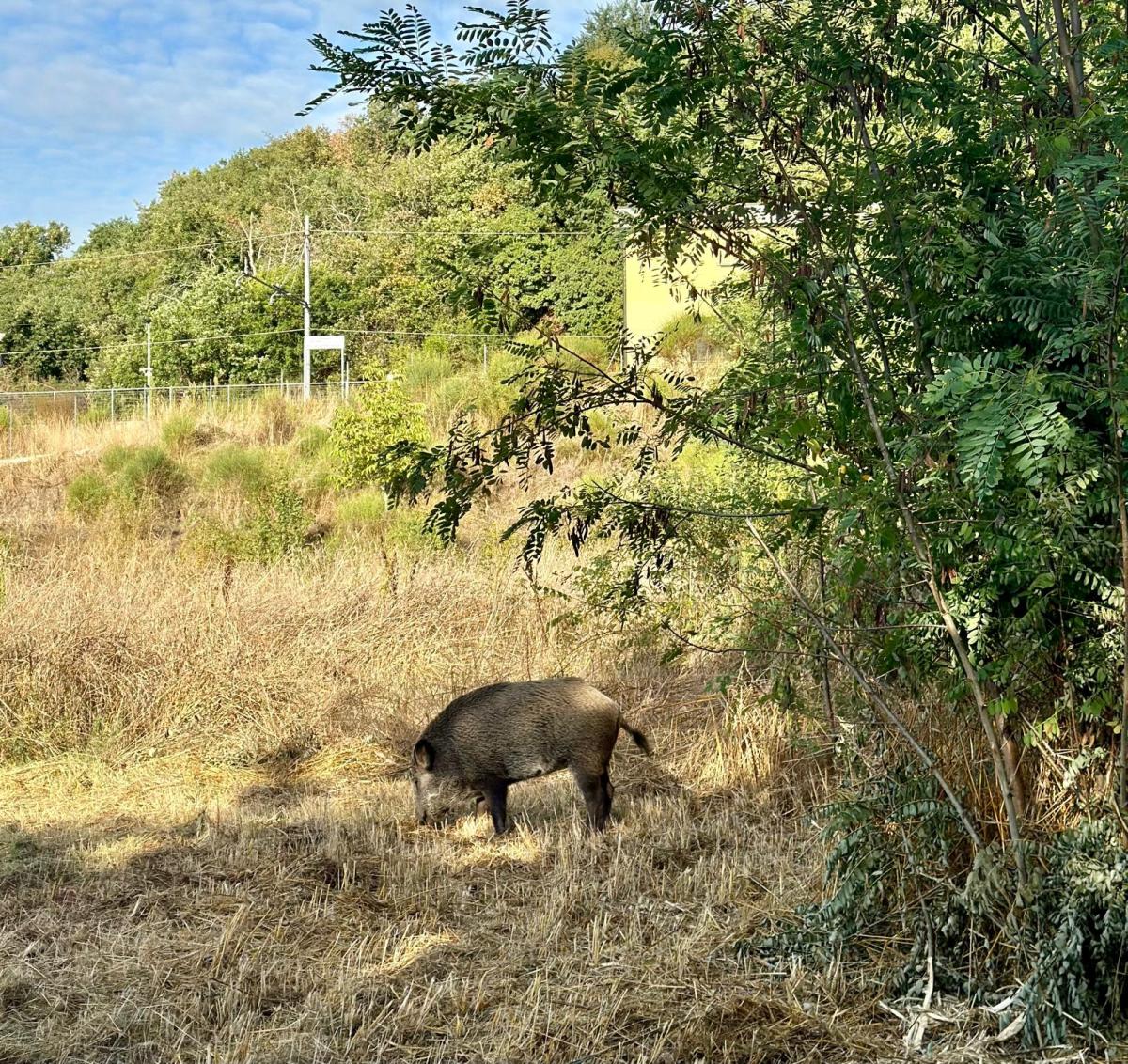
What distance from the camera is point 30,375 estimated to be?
5344cm

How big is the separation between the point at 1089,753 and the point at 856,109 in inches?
108

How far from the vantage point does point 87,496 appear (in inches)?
904

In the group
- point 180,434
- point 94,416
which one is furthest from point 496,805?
point 94,416

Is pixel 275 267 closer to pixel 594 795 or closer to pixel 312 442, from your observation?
pixel 312 442

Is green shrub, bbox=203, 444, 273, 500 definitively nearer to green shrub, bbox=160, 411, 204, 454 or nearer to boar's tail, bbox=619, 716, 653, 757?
green shrub, bbox=160, 411, 204, 454

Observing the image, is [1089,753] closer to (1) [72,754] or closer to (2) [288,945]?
(2) [288,945]

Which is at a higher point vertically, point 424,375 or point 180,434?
point 424,375

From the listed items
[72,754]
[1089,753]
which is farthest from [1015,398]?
[72,754]

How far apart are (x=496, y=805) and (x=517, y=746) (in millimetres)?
379

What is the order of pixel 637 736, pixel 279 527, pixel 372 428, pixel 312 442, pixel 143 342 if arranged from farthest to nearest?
pixel 143 342 → pixel 312 442 → pixel 372 428 → pixel 279 527 → pixel 637 736

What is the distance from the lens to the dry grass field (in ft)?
16.0

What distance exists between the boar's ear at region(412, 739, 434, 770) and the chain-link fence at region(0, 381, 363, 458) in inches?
926

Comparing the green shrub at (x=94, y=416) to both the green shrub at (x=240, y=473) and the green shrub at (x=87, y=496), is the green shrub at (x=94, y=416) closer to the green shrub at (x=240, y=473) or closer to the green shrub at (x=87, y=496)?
the green shrub at (x=87, y=496)

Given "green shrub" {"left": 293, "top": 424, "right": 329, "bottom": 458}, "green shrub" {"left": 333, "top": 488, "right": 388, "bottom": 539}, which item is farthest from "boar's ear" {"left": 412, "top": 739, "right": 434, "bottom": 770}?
"green shrub" {"left": 293, "top": 424, "right": 329, "bottom": 458}
